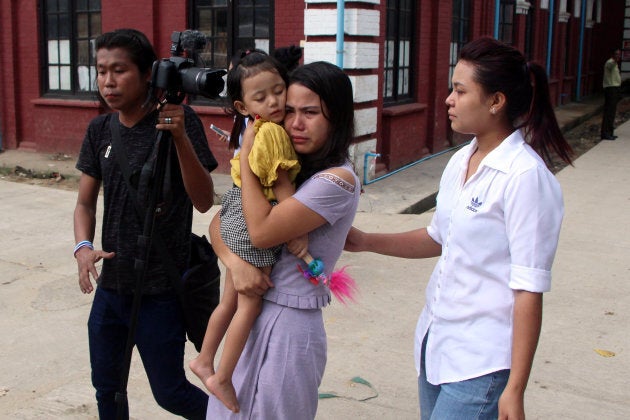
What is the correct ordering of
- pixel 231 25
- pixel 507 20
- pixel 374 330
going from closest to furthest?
1. pixel 374 330
2. pixel 231 25
3. pixel 507 20

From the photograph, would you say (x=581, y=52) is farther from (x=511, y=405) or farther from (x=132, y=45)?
(x=511, y=405)

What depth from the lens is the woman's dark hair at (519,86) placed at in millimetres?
2219

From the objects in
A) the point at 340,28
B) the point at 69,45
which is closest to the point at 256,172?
the point at 340,28

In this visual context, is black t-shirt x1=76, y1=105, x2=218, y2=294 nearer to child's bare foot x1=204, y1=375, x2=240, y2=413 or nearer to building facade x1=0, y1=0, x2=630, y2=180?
child's bare foot x1=204, y1=375, x2=240, y2=413

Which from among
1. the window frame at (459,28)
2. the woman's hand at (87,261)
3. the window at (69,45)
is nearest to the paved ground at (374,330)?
the woman's hand at (87,261)

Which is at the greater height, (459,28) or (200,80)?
(459,28)

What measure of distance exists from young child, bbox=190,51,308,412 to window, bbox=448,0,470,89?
426 inches

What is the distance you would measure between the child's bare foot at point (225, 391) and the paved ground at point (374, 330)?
1554mm

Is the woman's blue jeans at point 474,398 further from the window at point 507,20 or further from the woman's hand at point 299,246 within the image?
the window at point 507,20

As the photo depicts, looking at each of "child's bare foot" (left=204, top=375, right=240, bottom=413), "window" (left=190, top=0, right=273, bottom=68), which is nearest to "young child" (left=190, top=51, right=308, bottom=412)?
"child's bare foot" (left=204, top=375, right=240, bottom=413)

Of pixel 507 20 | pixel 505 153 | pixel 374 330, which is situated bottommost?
pixel 374 330

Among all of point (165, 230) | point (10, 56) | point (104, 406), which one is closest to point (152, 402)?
point (104, 406)

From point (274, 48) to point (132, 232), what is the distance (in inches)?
284

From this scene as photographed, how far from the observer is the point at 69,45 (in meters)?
12.2
